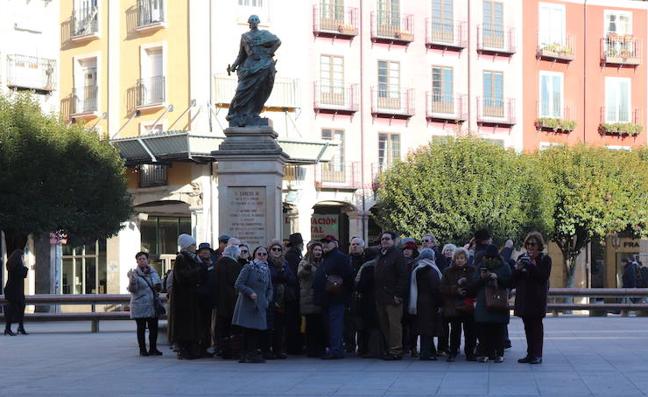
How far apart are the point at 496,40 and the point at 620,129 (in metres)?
7.00

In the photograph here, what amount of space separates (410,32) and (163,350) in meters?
34.1

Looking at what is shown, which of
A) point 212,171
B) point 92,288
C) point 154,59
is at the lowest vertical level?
point 92,288

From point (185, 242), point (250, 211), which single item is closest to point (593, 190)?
point (250, 211)

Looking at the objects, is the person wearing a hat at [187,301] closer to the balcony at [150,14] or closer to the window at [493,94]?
the balcony at [150,14]

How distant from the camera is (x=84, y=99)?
177 feet

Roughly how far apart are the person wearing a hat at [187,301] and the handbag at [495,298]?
14.4 feet

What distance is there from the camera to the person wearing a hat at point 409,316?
22234 mm

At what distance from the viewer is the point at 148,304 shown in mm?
23234

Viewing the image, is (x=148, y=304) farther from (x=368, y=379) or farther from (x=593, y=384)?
(x=593, y=384)

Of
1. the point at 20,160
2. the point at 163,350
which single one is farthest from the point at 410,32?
the point at 163,350

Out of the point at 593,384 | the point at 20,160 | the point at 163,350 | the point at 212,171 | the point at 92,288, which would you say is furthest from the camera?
the point at 92,288

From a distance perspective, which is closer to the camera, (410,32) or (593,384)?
(593,384)

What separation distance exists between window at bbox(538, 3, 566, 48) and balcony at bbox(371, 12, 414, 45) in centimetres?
673

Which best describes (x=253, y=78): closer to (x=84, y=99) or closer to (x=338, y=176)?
(x=338, y=176)
